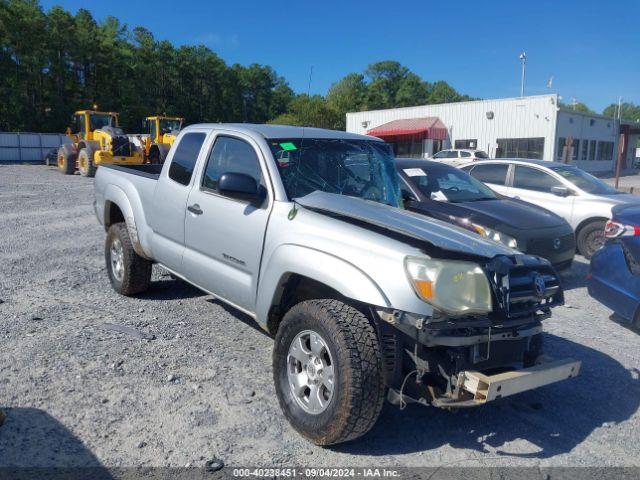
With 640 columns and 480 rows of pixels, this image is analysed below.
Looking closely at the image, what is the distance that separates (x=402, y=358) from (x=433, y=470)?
66 centimetres

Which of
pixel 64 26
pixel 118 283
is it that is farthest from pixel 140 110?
pixel 118 283

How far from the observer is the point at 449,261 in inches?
123

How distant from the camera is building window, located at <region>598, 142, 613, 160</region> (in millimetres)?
41519

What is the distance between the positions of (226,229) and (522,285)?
222 cm

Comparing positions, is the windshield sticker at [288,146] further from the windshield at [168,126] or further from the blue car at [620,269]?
the windshield at [168,126]

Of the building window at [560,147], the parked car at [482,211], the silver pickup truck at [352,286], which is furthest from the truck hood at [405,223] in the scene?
the building window at [560,147]

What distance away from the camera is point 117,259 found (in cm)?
623

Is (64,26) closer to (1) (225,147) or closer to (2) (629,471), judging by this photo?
(1) (225,147)

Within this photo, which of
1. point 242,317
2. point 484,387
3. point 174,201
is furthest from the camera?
point 242,317

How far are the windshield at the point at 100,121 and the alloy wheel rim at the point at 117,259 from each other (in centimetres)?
2248

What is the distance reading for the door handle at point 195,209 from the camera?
15.3 ft

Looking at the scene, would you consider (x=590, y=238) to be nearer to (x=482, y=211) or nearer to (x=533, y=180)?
(x=533, y=180)

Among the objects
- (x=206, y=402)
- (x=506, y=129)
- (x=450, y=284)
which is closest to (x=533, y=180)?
(x=450, y=284)

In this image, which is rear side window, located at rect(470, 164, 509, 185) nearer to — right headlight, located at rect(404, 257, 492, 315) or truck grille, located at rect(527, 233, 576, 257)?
truck grille, located at rect(527, 233, 576, 257)
